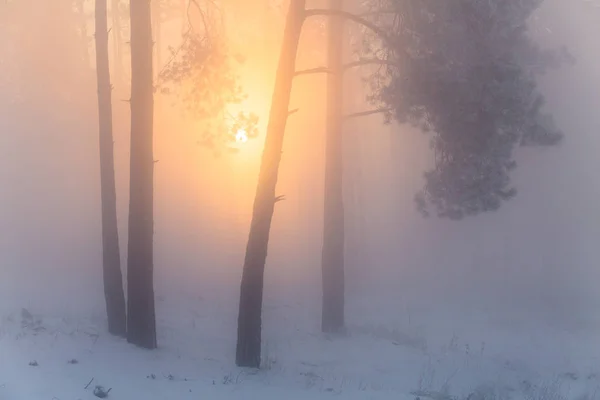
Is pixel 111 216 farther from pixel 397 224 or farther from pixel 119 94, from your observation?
pixel 119 94

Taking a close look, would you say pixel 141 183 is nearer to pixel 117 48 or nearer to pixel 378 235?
pixel 378 235

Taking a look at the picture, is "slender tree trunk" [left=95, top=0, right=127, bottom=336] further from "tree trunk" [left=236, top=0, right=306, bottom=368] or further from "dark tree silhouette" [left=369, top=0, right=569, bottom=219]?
"dark tree silhouette" [left=369, top=0, right=569, bottom=219]

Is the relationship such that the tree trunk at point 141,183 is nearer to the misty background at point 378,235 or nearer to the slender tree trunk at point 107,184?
the slender tree trunk at point 107,184

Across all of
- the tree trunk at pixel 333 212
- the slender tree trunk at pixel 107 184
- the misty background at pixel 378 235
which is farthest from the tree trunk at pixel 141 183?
the tree trunk at pixel 333 212

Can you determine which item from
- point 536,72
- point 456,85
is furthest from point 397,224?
point 456,85

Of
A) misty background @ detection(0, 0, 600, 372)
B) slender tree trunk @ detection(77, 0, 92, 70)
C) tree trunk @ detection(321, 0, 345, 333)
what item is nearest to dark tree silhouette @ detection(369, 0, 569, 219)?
tree trunk @ detection(321, 0, 345, 333)

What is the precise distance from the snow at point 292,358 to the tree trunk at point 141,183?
0.47 meters

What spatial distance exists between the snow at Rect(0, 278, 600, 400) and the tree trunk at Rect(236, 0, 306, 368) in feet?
1.81

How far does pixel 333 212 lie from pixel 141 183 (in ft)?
19.2

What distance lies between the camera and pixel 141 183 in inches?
447

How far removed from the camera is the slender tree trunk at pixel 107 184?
12.9 meters

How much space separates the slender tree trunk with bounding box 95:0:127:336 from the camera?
12867 mm

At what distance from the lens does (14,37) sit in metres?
32.1

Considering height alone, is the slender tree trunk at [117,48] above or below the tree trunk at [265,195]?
above
